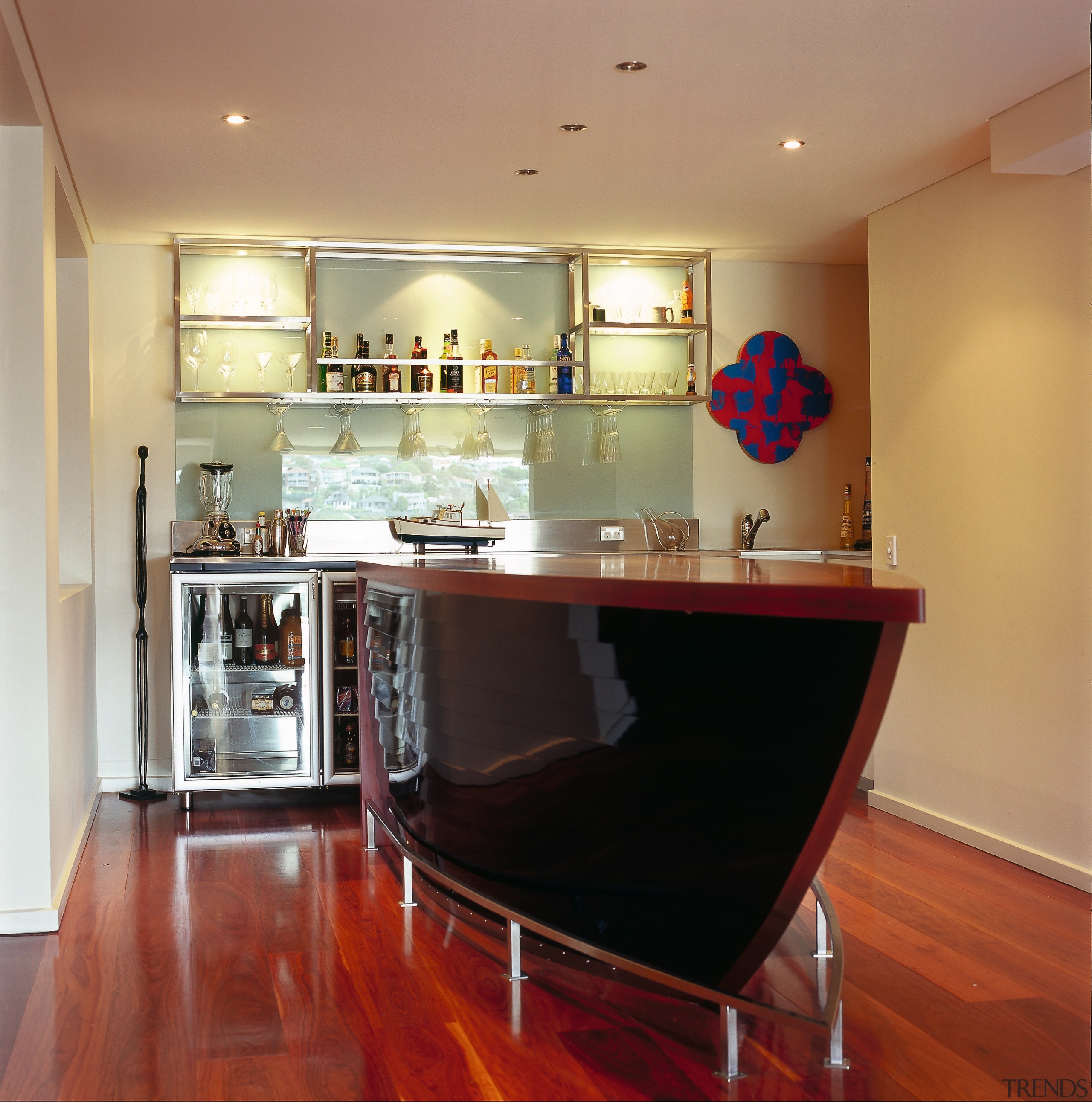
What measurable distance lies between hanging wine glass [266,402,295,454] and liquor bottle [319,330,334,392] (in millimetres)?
202

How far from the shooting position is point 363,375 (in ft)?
17.7

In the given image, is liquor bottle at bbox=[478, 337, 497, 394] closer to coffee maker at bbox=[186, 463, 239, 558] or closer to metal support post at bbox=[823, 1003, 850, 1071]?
coffee maker at bbox=[186, 463, 239, 558]

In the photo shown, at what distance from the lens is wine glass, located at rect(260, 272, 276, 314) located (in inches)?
213

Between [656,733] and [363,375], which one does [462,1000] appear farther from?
[363,375]

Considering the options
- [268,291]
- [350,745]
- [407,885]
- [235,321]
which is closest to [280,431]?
[235,321]

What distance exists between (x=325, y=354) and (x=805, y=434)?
8.44 ft

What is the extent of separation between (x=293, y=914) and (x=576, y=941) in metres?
1.18

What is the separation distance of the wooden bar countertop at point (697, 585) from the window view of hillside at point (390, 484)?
2361 mm

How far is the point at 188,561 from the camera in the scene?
4898 mm

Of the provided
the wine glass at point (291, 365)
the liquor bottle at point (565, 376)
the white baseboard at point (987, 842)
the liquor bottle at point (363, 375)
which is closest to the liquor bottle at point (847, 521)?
the white baseboard at point (987, 842)

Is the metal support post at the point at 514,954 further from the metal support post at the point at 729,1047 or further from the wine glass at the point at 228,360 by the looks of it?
the wine glass at the point at 228,360

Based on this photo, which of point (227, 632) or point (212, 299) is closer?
point (227, 632)

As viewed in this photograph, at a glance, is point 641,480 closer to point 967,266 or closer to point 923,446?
point 923,446

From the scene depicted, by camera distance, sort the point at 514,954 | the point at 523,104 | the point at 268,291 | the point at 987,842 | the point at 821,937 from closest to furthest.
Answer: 1. the point at 514,954
2. the point at 821,937
3. the point at 523,104
4. the point at 987,842
5. the point at 268,291
